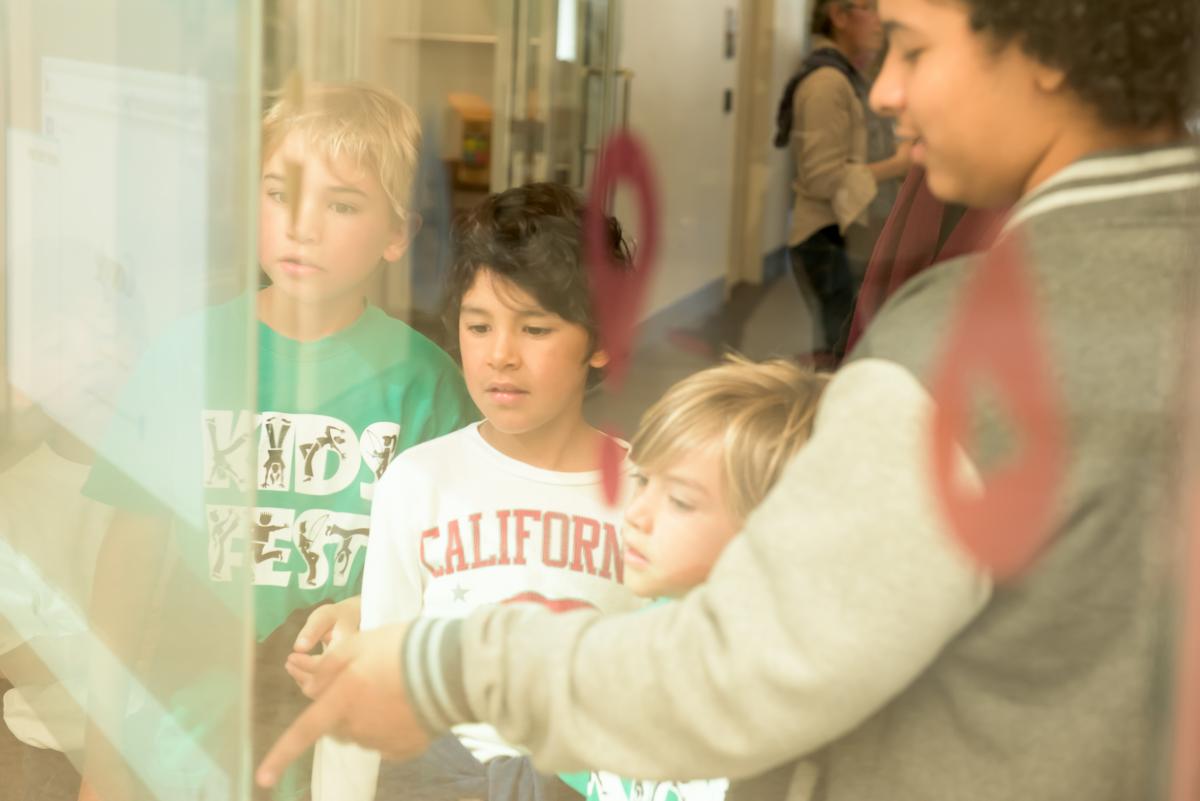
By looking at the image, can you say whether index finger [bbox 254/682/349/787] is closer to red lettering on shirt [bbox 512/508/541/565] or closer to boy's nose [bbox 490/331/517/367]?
red lettering on shirt [bbox 512/508/541/565]

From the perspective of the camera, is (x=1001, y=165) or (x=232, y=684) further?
(x=232, y=684)

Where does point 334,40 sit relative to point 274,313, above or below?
above

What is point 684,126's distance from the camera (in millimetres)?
1209

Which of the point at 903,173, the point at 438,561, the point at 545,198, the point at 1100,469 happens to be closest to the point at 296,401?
the point at 438,561

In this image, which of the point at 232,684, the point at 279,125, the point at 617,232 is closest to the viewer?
the point at 617,232

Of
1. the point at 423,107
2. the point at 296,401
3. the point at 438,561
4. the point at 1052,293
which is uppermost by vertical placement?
the point at 423,107

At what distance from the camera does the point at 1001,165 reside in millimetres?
1069

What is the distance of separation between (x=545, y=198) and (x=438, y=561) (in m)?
0.35

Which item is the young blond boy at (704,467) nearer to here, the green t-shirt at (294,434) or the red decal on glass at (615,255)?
the red decal on glass at (615,255)

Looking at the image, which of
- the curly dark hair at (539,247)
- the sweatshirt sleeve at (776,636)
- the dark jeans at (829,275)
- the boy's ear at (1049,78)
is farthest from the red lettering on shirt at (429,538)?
the boy's ear at (1049,78)

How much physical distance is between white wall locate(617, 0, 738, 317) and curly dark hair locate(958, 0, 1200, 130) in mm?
260

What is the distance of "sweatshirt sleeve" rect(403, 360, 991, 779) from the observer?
3.44 ft

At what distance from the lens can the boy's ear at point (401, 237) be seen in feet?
4.18

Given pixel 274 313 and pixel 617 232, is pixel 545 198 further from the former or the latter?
pixel 274 313
